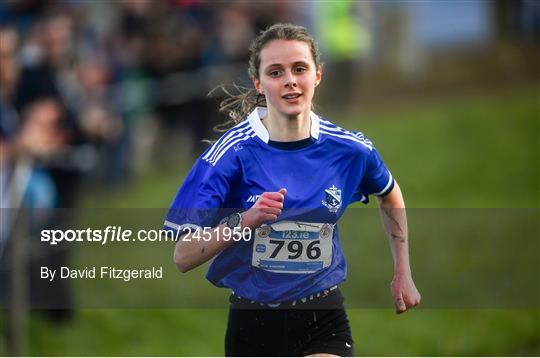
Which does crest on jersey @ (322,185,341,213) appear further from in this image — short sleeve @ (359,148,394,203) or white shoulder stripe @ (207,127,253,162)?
white shoulder stripe @ (207,127,253,162)

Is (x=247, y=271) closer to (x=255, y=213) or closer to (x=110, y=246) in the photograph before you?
(x=255, y=213)

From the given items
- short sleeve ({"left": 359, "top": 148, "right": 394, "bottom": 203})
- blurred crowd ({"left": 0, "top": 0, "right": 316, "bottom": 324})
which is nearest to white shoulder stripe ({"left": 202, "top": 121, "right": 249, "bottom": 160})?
short sleeve ({"left": 359, "top": 148, "right": 394, "bottom": 203})

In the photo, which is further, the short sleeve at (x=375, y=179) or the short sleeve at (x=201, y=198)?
the short sleeve at (x=375, y=179)

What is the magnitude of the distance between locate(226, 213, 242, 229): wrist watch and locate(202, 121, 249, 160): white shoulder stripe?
32 centimetres

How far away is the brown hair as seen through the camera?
639cm

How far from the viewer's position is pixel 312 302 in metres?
6.61

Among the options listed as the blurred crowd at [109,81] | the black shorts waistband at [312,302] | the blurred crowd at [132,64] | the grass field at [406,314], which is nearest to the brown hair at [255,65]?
the black shorts waistband at [312,302]

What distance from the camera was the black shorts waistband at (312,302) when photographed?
661 cm

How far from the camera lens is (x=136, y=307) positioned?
1098 centimetres

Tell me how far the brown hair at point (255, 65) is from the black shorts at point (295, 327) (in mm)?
879

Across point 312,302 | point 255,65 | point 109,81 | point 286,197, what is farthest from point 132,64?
point 286,197

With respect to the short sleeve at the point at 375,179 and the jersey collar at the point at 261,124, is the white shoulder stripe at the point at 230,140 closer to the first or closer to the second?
the jersey collar at the point at 261,124

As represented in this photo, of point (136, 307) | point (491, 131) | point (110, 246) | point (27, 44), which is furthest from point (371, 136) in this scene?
point (110, 246)

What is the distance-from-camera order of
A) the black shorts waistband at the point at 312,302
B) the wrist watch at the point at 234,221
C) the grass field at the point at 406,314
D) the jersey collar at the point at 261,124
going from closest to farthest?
the wrist watch at the point at 234,221, the jersey collar at the point at 261,124, the black shorts waistband at the point at 312,302, the grass field at the point at 406,314
